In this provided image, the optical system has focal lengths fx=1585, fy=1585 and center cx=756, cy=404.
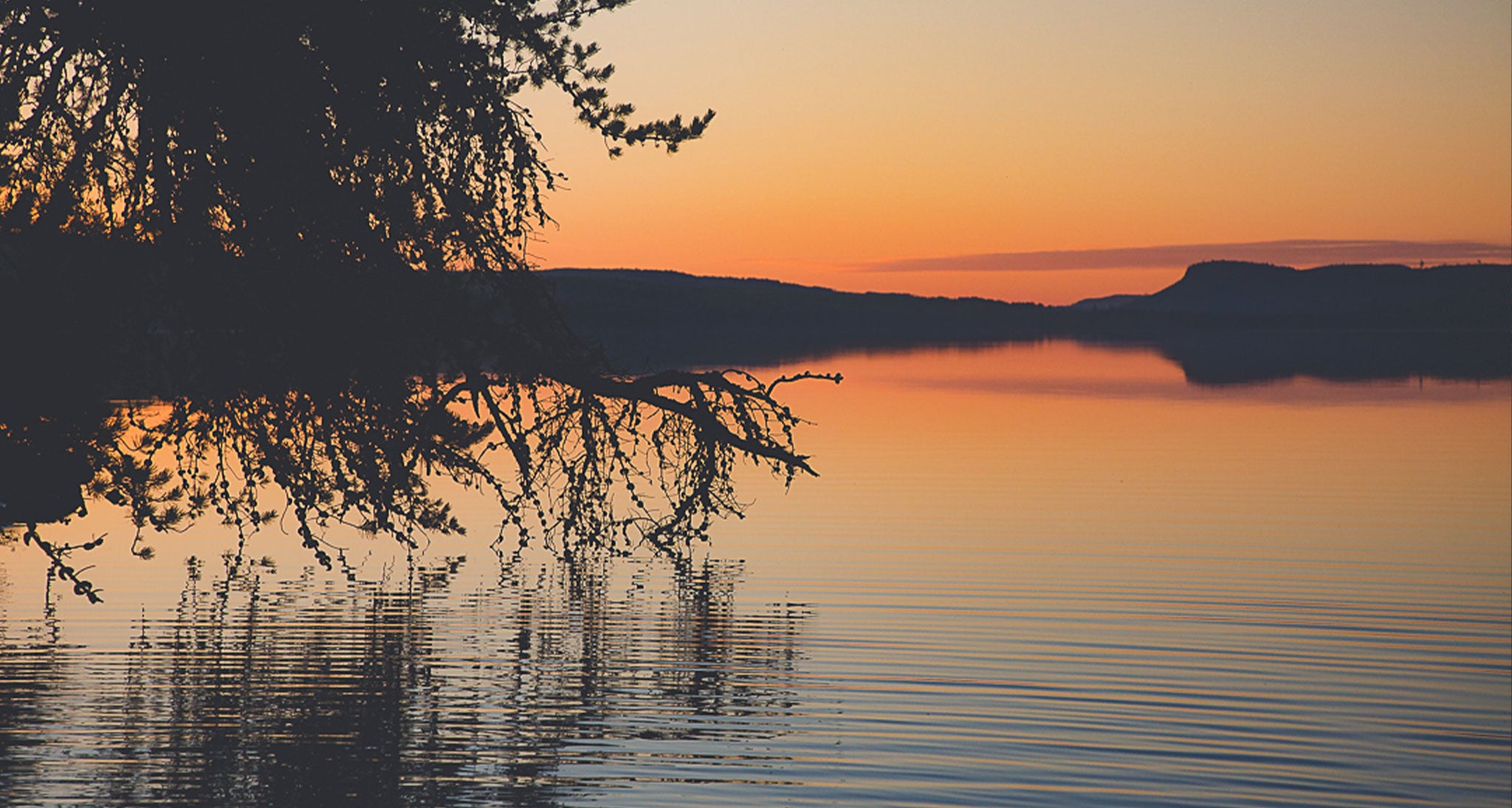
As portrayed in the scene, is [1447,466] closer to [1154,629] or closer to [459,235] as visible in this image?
[1154,629]

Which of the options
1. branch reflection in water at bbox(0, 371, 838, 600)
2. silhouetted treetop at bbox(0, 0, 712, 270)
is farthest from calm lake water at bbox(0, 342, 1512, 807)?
silhouetted treetop at bbox(0, 0, 712, 270)

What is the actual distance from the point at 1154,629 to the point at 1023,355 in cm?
9865

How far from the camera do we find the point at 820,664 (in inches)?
525

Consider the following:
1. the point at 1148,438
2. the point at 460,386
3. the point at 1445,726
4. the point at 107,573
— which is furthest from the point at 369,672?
the point at 1148,438

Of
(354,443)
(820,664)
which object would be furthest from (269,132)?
(820,664)

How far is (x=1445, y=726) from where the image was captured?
457 inches

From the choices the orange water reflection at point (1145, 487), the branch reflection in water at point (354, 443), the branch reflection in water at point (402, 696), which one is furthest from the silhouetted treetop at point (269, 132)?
the orange water reflection at point (1145, 487)

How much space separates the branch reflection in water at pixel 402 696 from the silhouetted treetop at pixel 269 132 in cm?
295

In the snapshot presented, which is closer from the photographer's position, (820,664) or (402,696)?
(402,696)

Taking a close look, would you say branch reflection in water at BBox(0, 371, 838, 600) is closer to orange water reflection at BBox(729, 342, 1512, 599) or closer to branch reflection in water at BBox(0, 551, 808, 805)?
branch reflection in water at BBox(0, 551, 808, 805)

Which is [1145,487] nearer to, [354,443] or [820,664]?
[820,664]

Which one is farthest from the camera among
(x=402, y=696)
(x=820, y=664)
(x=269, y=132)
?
(x=820, y=664)

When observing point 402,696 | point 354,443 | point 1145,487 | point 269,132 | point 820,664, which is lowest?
point 402,696

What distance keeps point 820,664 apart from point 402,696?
11.4 ft
